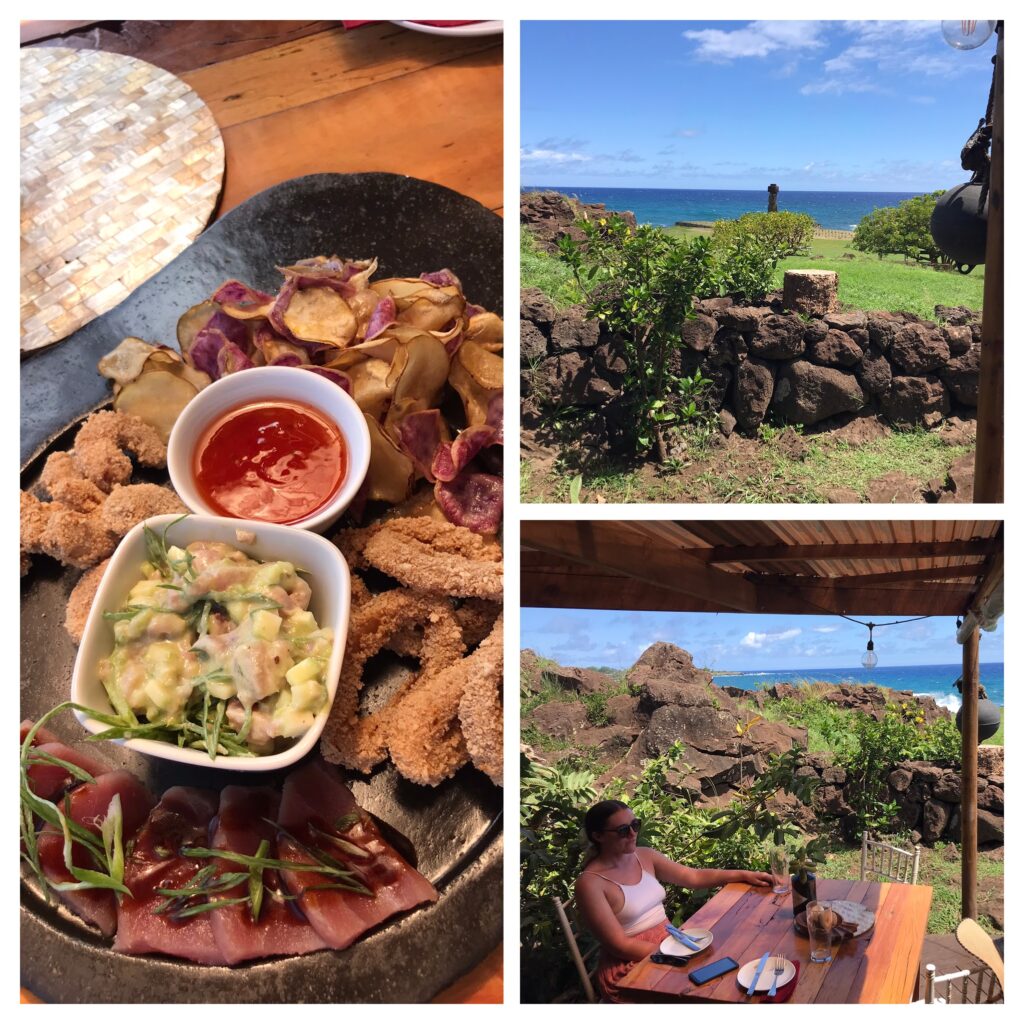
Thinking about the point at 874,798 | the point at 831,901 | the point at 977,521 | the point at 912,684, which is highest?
the point at 977,521

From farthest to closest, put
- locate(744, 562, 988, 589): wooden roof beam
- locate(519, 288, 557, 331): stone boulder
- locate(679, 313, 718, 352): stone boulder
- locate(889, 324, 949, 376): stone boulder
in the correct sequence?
locate(889, 324, 949, 376): stone boulder < locate(679, 313, 718, 352): stone boulder < locate(519, 288, 557, 331): stone boulder < locate(744, 562, 988, 589): wooden roof beam

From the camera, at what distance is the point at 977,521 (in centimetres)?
137

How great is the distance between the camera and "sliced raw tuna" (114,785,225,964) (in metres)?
1.32

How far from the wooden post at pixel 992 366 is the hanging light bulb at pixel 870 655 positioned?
332mm

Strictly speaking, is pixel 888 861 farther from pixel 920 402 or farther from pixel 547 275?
pixel 547 275

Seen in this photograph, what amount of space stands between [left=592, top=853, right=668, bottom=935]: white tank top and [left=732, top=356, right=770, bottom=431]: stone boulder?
1.24 metres

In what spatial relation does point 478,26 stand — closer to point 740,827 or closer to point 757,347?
point 757,347

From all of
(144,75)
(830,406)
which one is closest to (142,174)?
(144,75)

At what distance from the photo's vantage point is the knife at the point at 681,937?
1373 mm

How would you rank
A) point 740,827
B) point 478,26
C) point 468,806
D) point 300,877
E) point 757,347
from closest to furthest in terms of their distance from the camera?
point 300,877 → point 468,806 → point 740,827 → point 478,26 → point 757,347

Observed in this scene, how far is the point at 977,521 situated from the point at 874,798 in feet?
2.07

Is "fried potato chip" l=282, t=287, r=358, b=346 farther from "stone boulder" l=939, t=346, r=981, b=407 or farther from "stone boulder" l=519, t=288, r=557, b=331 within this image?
"stone boulder" l=939, t=346, r=981, b=407

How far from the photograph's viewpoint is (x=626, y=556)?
A: 4.44 feet

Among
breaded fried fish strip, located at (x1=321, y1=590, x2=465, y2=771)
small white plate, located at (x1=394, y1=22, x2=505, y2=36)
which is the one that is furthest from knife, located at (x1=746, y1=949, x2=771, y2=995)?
small white plate, located at (x1=394, y1=22, x2=505, y2=36)
